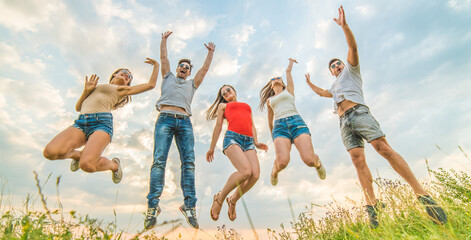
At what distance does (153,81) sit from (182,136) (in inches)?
50.6

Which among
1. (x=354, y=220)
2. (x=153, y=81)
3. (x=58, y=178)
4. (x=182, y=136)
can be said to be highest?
(x=153, y=81)

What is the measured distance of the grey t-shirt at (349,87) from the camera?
5418mm

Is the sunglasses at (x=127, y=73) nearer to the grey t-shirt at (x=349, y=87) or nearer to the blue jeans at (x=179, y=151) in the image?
the blue jeans at (x=179, y=151)

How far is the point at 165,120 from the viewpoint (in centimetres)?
557

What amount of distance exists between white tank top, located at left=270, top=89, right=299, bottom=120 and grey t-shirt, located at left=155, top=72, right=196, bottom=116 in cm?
205

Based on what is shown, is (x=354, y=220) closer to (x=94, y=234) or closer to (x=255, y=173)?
(x=255, y=173)

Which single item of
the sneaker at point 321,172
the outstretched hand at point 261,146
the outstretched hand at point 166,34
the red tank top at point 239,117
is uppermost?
the outstretched hand at point 166,34

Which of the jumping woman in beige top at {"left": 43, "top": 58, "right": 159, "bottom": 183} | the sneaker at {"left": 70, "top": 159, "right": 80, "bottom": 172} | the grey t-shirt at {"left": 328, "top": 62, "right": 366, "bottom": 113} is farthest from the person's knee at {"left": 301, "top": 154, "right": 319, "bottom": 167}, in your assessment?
the sneaker at {"left": 70, "top": 159, "right": 80, "bottom": 172}

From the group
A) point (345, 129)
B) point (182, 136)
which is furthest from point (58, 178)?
point (345, 129)

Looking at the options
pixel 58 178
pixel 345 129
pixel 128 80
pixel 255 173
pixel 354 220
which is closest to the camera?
pixel 58 178

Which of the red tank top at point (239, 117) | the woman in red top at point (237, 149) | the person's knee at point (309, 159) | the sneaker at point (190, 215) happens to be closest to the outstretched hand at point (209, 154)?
the woman in red top at point (237, 149)

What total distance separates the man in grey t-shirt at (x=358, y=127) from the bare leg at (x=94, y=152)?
4.76 metres

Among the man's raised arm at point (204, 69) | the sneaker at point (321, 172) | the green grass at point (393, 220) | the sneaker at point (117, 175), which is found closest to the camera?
the green grass at point (393, 220)

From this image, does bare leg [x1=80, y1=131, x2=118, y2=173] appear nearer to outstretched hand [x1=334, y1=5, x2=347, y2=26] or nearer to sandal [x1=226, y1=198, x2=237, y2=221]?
sandal [x1=226, y1=198, x2=237, y2=221]
